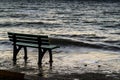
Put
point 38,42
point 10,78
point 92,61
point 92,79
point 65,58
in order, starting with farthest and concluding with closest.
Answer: point 65,58 < point 92,61 < point 38,42 < point 92,79 < point 10,78

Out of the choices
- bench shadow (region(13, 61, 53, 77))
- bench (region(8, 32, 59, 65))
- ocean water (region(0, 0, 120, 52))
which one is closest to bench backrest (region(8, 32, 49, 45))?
bench (region(8, 32, 59, 65))

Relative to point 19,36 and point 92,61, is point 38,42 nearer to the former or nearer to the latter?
point 19,36

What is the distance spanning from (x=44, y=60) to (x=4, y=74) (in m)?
5.84

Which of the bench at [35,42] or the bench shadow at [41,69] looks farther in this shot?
the bench at [35,42]

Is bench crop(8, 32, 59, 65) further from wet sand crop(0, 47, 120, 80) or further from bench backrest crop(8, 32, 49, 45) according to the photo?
Result: wet sand crop(0, 47, 120, 80)

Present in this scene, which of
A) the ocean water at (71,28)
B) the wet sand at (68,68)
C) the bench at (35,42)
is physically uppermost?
the bench at (35,42)

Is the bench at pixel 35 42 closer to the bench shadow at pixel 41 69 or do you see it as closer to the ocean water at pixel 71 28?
the bench shadow at pixel 41 69

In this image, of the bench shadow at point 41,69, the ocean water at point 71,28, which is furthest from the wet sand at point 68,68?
the ocean water at point 71,28

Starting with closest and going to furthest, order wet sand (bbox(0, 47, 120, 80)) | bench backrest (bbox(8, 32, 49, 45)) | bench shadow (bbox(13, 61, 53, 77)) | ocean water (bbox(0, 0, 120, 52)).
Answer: wet sand (bbox(0, 47, 120, 80)), bench shadow (bbox(13, 61, 53, 77)), bench backrest (bbox(8, 32, 49, 45)), ocean water (bbox(0, 0, 120, 52))

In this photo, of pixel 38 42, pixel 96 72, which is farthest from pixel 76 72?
pixel 38 42

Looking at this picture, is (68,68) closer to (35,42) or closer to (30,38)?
(35,42)

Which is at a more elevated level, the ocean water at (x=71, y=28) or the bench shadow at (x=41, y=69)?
the bench shadow at (x=41, y=69)

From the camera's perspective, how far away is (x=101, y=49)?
2366 centimetres

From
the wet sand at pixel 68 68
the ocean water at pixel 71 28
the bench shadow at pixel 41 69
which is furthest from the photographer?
the ocean water at pixel 71 28
